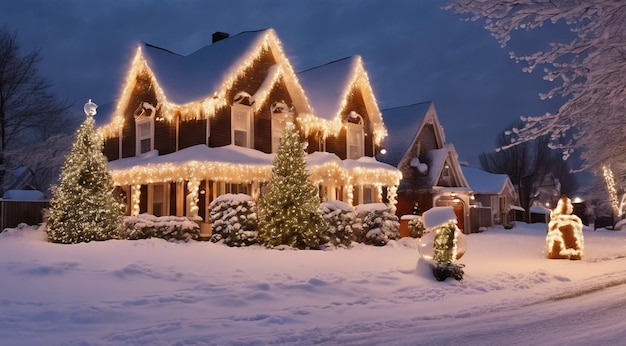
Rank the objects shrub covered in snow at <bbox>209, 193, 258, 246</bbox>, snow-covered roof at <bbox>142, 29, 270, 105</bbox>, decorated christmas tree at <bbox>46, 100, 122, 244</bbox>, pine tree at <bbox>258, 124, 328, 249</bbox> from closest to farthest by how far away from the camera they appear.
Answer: decorated christmas tree at <bbox>46, 100, 122, 244</bbox>, pine tree at <bbox>258, 124, 328, 249</bbox>, shrub covered in snow at <bbox>209, 193, 258, 246</bbox>, snow-covered roof at <bbox>142, 29, 270, 105</bbox>

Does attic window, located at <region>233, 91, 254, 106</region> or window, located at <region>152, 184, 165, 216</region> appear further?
window, located at <region>152, 184, 165, 216</region>

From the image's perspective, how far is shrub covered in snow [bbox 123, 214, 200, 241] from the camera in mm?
19562

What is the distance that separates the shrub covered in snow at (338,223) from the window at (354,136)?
9.41 meters

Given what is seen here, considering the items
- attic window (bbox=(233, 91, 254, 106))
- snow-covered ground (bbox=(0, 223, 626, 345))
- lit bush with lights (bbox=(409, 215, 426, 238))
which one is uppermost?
attic window (bbox=(233, 91, 254, 106))

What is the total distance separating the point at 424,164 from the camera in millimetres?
35125

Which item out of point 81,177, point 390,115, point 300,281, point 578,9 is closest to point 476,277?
point 300,281

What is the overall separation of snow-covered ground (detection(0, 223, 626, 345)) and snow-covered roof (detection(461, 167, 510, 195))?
27.0m

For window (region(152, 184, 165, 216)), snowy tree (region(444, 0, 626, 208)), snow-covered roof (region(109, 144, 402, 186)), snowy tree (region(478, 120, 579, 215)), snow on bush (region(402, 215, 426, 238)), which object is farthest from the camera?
snowy tree (region(478, 120, 579, 215))

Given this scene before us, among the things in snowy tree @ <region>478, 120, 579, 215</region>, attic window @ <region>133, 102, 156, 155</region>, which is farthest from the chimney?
snowy tree @ <region>478, 120, 579, 215</region>

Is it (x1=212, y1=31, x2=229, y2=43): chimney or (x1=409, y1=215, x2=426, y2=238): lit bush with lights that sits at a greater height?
(x1=212, y1=31, x2=229, y2=43): chimney

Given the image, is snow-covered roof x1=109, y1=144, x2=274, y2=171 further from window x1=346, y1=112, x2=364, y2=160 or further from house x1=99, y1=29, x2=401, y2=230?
window x1=346, y1=112, x2=364, y2=160

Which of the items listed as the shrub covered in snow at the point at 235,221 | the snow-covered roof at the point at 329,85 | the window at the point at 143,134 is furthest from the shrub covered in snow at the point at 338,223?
the window at the point at 143,134

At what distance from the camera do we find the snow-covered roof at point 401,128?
34.8 metres

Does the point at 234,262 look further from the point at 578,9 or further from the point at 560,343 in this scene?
the point at 578,9
